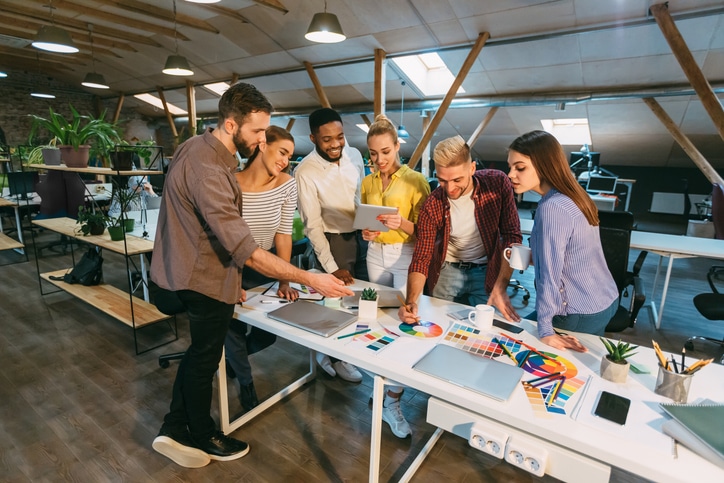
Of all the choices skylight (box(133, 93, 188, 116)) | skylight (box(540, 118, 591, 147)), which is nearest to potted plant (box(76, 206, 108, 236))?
skylight (box(540, 118, 591, 147))

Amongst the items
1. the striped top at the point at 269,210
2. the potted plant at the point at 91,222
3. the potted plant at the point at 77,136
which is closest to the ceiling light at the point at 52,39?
the potted plant at the point at 77,136

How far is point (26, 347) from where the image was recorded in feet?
9.43

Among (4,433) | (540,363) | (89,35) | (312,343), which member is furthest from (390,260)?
(89,35)

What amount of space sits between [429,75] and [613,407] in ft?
25.9

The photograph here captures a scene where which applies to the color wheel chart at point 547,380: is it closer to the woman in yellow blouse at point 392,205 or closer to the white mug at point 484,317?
the white mug at point 484,317

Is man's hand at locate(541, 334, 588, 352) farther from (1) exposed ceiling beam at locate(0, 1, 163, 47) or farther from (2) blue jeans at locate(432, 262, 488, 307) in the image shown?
(1) exposed ceiling beam at locate(0, 1, 163, 47)

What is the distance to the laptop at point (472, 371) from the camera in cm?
114

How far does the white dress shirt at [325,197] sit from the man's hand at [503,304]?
0.88 m

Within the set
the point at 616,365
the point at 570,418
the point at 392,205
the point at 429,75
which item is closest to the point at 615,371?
the point at 616,365

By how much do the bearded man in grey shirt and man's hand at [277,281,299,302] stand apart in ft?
0.98

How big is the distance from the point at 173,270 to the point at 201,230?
183 mm

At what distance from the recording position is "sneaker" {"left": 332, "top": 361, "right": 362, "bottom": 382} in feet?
8.15

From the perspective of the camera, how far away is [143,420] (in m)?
2.12

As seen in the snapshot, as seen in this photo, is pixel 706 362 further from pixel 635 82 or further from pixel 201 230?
pixel 635 82
